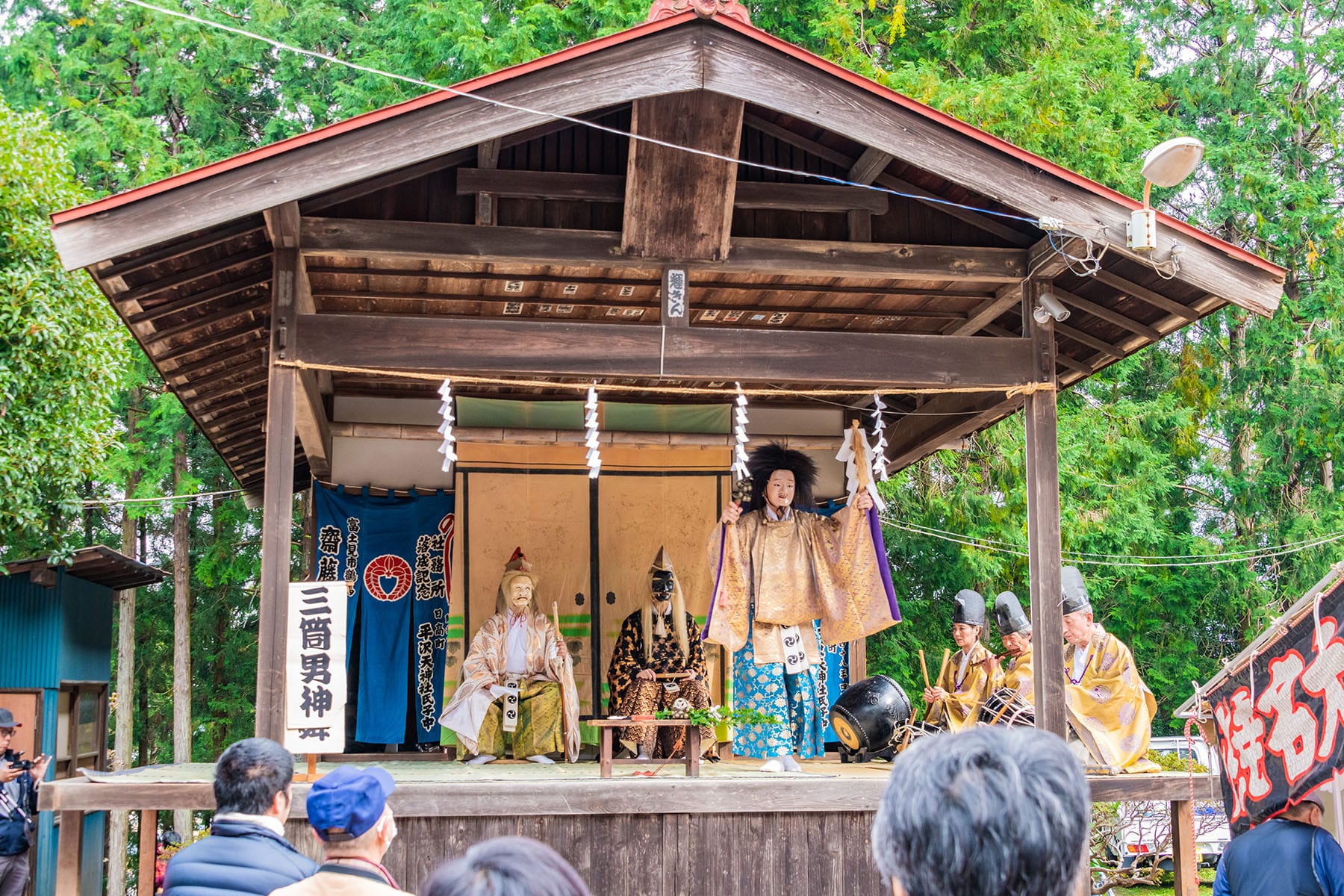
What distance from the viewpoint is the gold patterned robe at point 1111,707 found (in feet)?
24.8

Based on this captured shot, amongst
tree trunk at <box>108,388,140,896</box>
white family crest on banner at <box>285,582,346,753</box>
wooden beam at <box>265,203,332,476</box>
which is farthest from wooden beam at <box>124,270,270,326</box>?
tree trunk at <box>108,388,140,896</box>

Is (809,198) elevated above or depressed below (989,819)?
above

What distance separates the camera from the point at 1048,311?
24.2 feet

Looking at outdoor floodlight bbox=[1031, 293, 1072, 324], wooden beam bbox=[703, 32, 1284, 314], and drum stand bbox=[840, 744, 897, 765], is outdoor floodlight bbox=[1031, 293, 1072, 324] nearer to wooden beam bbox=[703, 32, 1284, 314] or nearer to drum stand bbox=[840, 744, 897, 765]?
wooden beam bbox=[703, 32, 1284, 314]

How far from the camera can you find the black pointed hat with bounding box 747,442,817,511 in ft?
30.2

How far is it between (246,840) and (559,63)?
13.5 feet

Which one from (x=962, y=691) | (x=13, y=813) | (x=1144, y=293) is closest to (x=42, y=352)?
(x=13, y=813)

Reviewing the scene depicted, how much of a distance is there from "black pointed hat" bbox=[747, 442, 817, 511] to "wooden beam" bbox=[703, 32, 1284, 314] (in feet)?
9.62

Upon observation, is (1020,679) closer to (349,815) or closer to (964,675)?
(964,675)

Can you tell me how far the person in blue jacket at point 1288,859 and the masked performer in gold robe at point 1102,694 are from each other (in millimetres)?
3231

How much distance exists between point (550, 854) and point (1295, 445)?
19951mm

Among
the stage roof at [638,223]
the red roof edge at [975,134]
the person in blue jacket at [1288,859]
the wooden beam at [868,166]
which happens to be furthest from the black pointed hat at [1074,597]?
the person in blue jacket at [1288,859]

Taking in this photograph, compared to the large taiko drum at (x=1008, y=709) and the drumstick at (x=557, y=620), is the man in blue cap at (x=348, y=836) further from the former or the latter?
the drumstick at (x=557, y=620)

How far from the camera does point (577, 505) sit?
10922 millimetres
